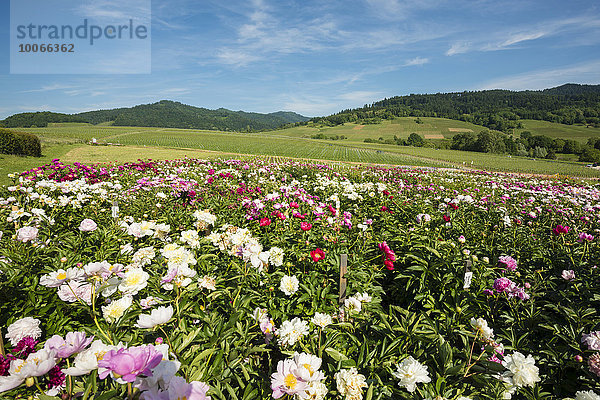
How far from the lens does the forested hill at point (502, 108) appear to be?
8631 cm

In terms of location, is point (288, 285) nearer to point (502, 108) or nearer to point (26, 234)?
point (26, 234)

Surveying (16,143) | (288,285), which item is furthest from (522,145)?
(16,143)

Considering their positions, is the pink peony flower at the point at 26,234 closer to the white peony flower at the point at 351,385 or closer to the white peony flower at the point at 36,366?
the white peony flower at the point at 36,366

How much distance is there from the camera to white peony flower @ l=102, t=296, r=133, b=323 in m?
1.34

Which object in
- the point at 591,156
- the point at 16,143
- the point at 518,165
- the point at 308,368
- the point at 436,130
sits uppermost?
the point at 436,130

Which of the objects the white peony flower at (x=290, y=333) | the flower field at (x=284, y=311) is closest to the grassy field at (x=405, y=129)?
the flower field at (x=284, y=311)

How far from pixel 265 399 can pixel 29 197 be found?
4.18 meters

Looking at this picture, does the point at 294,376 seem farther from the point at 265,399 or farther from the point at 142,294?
→ the point at 142,294

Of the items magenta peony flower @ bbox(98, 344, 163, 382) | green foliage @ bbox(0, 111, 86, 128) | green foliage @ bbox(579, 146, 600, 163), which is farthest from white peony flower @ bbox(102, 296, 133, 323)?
green foliage @ bbox(0, 111, 86, 128)

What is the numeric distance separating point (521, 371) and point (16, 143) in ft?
68.6

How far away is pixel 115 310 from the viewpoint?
1359mm

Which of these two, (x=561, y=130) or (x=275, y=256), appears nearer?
(x=275, y=256)

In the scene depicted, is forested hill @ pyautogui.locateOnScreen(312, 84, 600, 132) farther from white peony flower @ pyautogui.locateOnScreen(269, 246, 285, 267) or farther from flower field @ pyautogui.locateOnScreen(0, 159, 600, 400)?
white peony flower @ pyautogui.locateOnScreen(269, 246, 285, 267)

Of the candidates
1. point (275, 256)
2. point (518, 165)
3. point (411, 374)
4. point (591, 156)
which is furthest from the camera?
point (591, 156)
